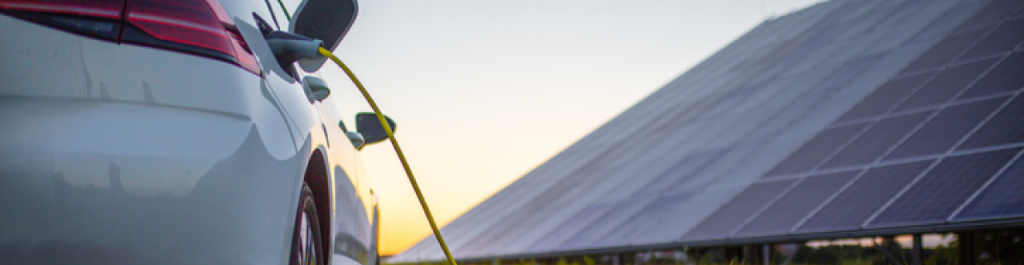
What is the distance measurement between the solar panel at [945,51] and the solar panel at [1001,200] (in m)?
2.93

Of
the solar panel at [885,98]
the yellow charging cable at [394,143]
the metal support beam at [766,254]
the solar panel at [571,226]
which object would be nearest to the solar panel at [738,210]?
the metal support beam at [766,254]

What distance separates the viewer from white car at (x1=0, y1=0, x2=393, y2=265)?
1678mm

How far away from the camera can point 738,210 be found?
7609 mm

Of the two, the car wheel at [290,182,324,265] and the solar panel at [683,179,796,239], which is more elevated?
the solar panel at [683,179,796,239]

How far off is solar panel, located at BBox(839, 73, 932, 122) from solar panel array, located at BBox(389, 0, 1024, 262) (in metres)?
0.03

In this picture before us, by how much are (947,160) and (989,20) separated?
375cm

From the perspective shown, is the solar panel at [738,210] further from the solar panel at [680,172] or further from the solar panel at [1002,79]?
the solar panel at [1002,79]

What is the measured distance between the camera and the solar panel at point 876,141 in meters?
7.28

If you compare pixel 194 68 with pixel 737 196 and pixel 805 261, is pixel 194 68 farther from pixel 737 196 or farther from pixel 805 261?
pixel 737 196

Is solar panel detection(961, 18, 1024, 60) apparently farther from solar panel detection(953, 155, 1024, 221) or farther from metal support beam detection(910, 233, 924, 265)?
metal support beam detection(910, 233, 924, 265)

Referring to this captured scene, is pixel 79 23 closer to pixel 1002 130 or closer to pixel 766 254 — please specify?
pixel 766 254

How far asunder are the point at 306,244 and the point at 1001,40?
26.3 ft

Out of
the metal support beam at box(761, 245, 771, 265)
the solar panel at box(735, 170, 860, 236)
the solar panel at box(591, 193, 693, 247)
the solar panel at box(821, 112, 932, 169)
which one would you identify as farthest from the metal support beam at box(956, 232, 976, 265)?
the solar panel at box(591, 193, 693, 247)

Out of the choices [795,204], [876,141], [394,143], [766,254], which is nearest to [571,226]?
[766,254]
